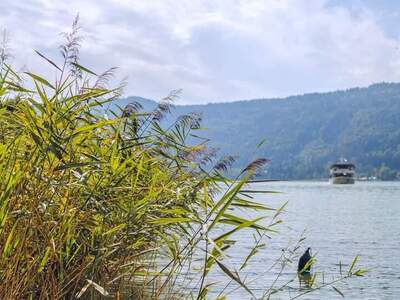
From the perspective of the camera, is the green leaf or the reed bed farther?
the green leaf

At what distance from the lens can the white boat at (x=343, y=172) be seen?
6860 inches

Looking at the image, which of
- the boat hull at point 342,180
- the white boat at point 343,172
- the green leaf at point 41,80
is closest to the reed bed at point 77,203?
the green leaf at point 41,80

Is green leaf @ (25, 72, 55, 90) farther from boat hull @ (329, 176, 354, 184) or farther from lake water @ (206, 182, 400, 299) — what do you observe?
boat hull @ (329, 176, 354, 184)

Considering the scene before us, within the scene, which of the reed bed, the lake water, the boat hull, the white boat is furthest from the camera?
the boat hull

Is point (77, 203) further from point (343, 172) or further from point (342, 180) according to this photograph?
point (342, 180)

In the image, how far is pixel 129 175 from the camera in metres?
6.41

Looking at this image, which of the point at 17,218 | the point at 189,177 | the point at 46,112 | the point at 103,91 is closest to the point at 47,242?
the point at 17,218

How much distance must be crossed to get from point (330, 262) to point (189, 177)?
73.7ft

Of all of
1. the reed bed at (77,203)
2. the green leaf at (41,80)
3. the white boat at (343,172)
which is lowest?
the reed bed at (77,203)

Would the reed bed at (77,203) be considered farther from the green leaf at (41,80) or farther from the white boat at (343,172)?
the white boat at (343,172)

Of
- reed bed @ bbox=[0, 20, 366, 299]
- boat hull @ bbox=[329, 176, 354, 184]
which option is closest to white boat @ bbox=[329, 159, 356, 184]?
boat hull @ bbox=[329, 176, 354, 184]

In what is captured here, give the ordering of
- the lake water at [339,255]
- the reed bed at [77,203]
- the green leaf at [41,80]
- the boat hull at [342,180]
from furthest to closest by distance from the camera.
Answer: the boat hull at [342,180], the lake water at [339,255], the green leaf at [41,80], the reed bed at [77,203]

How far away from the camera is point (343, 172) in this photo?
6964 inches

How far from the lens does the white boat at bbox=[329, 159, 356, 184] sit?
6860 inches
